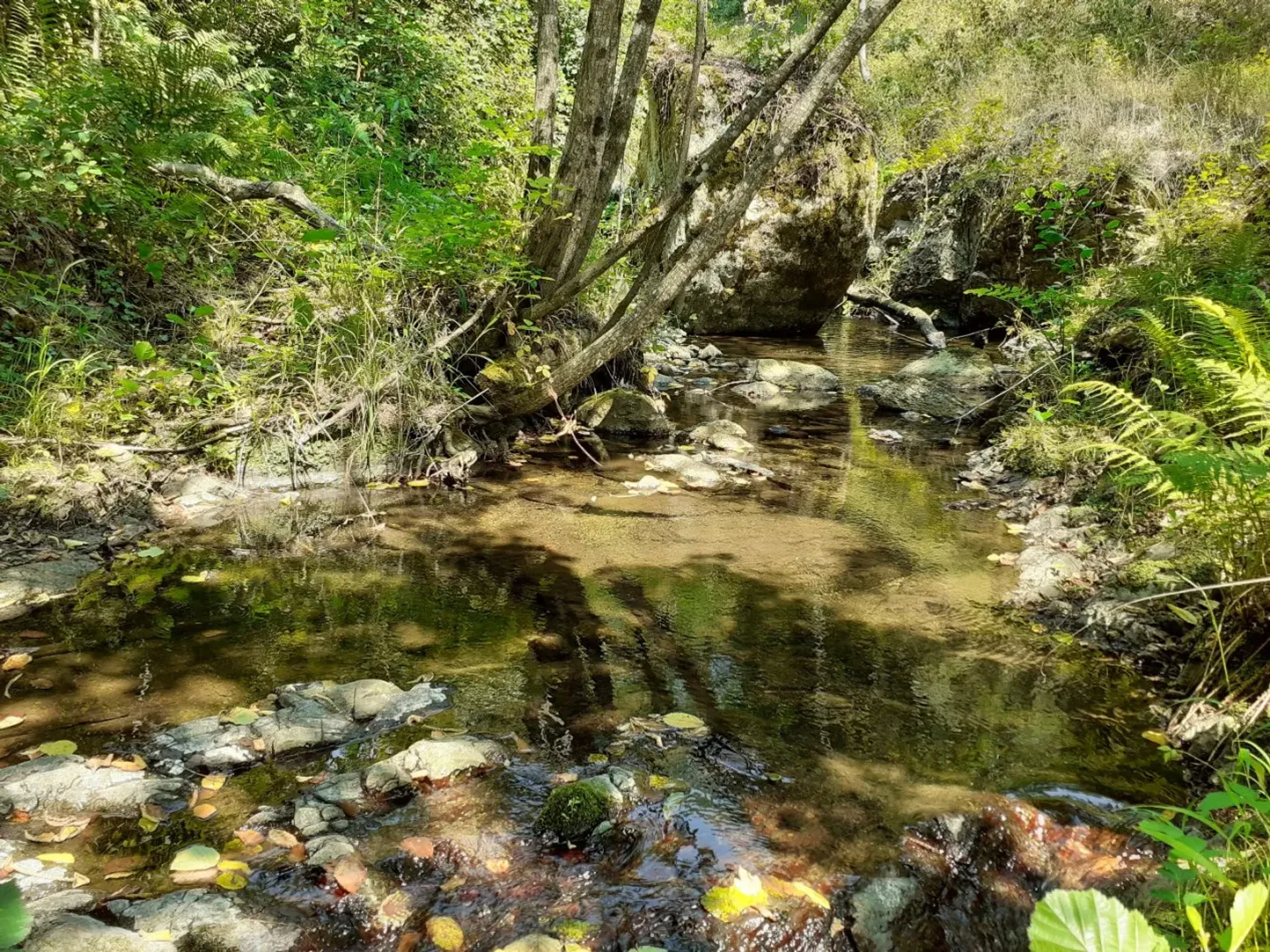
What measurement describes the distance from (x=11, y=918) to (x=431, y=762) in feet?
5.28

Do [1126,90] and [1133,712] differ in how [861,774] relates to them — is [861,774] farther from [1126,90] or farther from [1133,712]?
[1126,90]

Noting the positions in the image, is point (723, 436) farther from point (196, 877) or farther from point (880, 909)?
point (196, 877)

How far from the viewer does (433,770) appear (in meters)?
2.26

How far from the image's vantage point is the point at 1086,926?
930 millimetres

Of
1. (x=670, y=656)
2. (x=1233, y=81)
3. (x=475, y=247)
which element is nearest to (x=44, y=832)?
(x=670, y=656)

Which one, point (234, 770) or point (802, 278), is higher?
point (802, 278)

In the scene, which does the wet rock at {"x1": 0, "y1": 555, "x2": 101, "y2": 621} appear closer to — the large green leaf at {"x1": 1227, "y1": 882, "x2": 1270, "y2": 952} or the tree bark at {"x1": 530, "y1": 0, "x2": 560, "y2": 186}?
the tree bark at {"x1": 530, "y1": 0, "x2": 560, "y2": 186}

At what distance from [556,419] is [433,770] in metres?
4.08

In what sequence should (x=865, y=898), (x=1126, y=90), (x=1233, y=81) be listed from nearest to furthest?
(x=865, y=898) → (x=1233, y=81) → (x=1126, y=90)

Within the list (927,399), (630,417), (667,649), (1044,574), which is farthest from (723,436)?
(667,649)

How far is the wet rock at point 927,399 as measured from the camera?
7.17 meters

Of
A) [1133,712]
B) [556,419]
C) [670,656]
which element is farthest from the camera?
[556,419]

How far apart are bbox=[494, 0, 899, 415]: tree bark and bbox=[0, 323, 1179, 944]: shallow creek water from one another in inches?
40.8

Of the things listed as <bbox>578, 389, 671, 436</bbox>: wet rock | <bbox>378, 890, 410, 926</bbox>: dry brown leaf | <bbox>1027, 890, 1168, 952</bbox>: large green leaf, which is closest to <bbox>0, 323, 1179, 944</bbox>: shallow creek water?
<bbox>378, 890, 410, 926</bbox>: dry brown leaf
